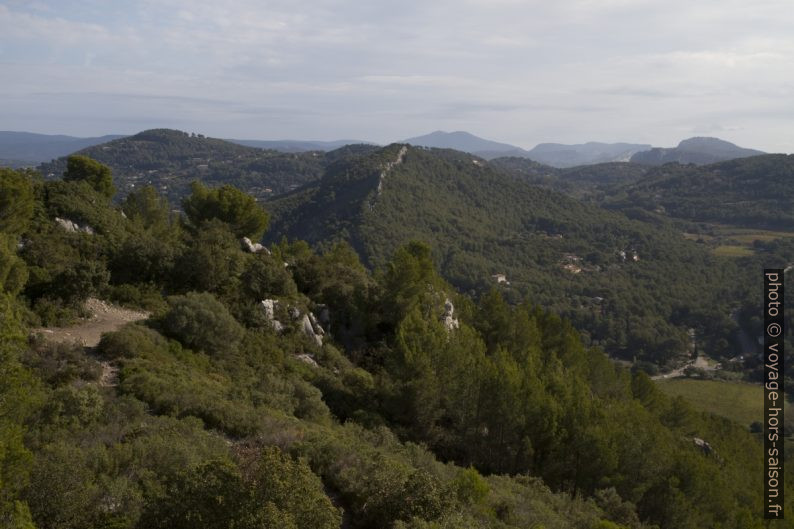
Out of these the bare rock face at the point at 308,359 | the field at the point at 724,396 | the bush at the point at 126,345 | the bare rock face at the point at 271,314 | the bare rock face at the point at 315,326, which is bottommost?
the field at the point at 724,396

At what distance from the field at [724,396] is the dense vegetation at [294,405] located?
145 feet

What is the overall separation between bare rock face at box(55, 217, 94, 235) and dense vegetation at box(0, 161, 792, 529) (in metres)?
0.13

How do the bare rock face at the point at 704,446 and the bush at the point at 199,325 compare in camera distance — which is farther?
the bare rock face at the point at 704,446

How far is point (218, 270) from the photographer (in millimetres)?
25250

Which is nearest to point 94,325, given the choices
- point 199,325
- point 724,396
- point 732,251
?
point 199,325

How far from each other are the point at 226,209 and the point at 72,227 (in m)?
9.51

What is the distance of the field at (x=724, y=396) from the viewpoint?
74744mm

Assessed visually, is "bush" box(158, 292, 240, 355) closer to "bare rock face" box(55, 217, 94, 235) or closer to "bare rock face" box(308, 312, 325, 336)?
"bare rock face" box(308, 312, 325, 336)

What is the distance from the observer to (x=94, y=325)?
1945 cm

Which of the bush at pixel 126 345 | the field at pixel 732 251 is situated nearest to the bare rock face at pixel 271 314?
the bush at pixel 126 345

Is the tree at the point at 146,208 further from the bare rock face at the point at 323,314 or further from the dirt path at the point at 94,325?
the dirt path at the point at 94,325

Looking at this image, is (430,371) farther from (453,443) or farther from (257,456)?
(257,456)

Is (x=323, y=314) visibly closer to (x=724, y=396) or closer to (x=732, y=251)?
(x=724, y=396)

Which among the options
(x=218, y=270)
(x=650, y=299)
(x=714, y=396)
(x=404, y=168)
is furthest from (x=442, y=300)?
(x=404, y=168)
